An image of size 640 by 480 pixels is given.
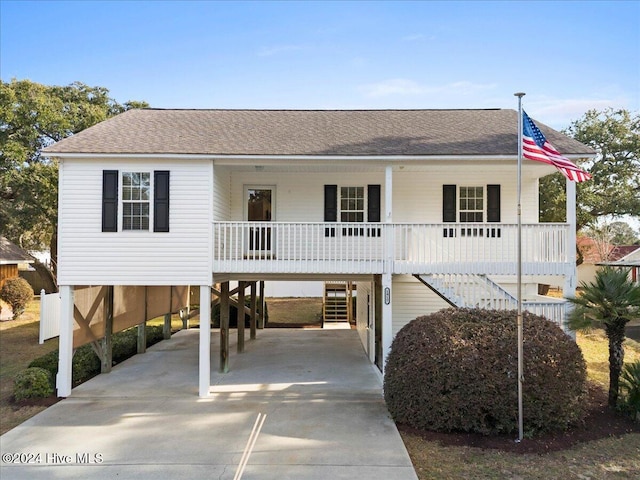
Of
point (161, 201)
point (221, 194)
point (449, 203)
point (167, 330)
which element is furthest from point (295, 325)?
point (161, 201)

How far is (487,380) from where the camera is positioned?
743 cm

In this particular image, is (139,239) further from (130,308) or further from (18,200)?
(18,200)

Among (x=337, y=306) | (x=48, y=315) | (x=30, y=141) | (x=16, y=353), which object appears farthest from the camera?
(x=30, y=141)

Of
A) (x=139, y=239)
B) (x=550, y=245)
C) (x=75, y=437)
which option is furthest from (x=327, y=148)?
(x=75, y=437)

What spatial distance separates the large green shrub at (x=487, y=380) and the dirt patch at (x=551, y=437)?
14cm

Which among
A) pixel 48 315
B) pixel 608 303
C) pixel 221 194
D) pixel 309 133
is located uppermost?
pixel 309 133

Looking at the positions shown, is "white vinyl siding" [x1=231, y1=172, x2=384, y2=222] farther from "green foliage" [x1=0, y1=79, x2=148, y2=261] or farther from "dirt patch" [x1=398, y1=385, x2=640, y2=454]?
"green foliage" [x1=0, y1=79, x2=148, y2=261]

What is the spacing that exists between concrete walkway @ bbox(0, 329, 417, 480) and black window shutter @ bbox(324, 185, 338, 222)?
4.22 metres

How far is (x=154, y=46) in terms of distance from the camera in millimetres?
16422

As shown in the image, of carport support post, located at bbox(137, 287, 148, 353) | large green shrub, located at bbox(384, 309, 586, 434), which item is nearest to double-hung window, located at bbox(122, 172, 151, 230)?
carport support post, located at bbox(137, 287, 148, 353)

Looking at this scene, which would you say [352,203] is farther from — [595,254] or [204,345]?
[595,254]

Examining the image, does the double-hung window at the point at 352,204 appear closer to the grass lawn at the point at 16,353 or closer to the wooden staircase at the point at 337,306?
the grass lawn at the point at 16,353

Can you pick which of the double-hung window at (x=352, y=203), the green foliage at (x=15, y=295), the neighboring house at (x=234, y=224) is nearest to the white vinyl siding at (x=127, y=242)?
the neighboring house at (x=234, y=224)

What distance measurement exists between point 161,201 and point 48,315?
22.9 feet
